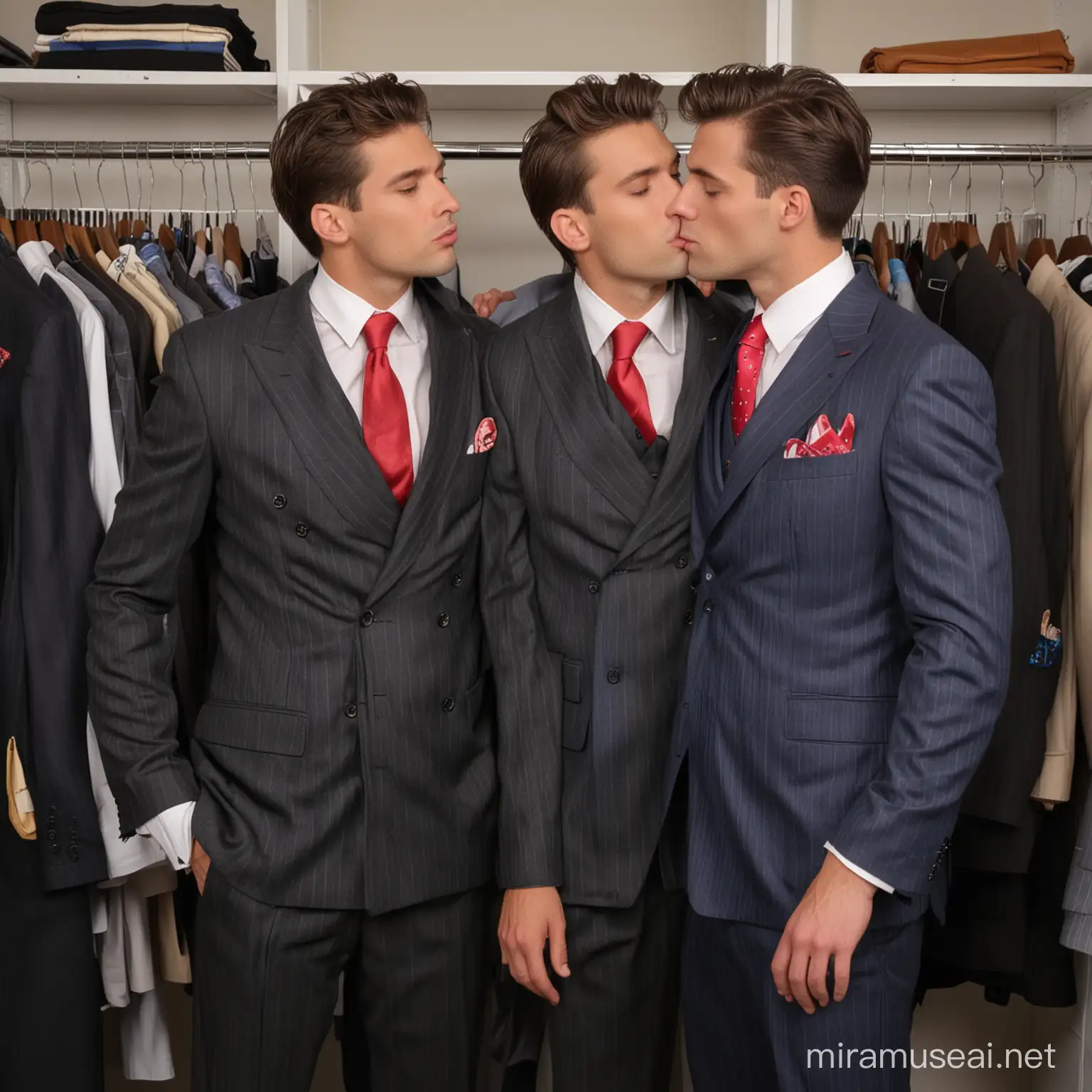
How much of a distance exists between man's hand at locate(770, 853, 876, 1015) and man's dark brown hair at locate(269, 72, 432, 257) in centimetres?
122

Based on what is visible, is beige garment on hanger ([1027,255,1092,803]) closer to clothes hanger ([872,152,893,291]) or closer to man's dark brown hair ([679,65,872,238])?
clothes hanger ([872,152,893,291])

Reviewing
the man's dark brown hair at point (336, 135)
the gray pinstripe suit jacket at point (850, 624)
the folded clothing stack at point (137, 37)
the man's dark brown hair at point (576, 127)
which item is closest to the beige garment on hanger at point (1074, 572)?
the gray pinstripe suit jacket at point (850, 624)

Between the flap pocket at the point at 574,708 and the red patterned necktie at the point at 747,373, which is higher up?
the red patterned necktie at the point at 747,373

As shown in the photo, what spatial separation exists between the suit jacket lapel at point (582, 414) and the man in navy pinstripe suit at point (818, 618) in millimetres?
100

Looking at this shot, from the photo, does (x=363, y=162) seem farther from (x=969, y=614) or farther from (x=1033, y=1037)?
(x=1033, y=1037)

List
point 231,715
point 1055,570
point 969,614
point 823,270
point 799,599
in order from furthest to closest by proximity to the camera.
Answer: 1. point 1055,570
2. point 231,715
3. point 823,270
4. point 799,599
5. point 969,614

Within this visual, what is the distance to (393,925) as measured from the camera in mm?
1975

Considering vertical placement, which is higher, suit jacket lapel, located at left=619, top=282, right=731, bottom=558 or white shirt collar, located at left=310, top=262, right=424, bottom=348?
white shirt collar, located at left=310, top=262, right=424, bottom=348

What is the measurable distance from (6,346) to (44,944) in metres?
0.98

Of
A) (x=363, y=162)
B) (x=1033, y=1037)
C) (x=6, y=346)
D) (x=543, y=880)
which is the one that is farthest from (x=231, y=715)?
(x=1033, y=1037)

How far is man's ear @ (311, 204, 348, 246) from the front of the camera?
6.79 ft

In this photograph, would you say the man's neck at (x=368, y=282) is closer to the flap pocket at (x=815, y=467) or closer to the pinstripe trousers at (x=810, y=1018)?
the flap pocket at (x=815, y=467)

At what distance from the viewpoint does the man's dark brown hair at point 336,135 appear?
2.07m

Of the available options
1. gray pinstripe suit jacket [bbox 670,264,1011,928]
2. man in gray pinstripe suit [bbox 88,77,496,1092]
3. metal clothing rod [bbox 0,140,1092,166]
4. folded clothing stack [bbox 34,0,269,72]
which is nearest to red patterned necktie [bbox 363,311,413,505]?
man in gray pinstripe suit [bbox 88,77,496,1092]
